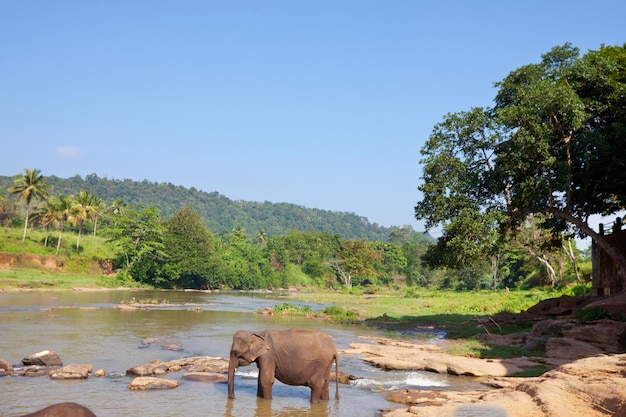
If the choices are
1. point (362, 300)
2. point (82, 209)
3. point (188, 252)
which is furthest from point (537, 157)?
point (82, 209)

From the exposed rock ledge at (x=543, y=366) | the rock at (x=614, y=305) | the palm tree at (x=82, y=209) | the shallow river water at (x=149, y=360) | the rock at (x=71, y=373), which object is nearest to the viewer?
the exposed rock ledge at (x=543, y=366)

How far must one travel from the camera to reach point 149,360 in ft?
68.9

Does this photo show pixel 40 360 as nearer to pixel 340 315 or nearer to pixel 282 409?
pixel 282 409

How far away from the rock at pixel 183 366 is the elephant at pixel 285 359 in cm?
411

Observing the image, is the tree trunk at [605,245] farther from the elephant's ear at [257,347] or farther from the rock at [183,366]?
the elephant's ear at [257,347]

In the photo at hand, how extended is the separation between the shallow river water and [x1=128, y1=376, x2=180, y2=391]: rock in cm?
23

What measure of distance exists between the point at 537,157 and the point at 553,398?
62.8 feet

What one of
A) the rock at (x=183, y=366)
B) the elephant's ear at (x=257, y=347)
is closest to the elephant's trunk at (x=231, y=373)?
the elephant's ear at (x=257, y=347)

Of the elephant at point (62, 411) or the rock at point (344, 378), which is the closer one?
the elephant at point (62, 411)

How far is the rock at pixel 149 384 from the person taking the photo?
15625mm

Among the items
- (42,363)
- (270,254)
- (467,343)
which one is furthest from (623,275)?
(270,254)

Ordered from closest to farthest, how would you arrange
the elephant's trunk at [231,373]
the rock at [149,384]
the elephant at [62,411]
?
the elephant at [62,411] → the elephant's trunk at [231,373] → the rock at [149,384]

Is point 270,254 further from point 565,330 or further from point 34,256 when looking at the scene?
point 565,330

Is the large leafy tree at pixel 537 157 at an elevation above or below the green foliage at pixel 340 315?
above
